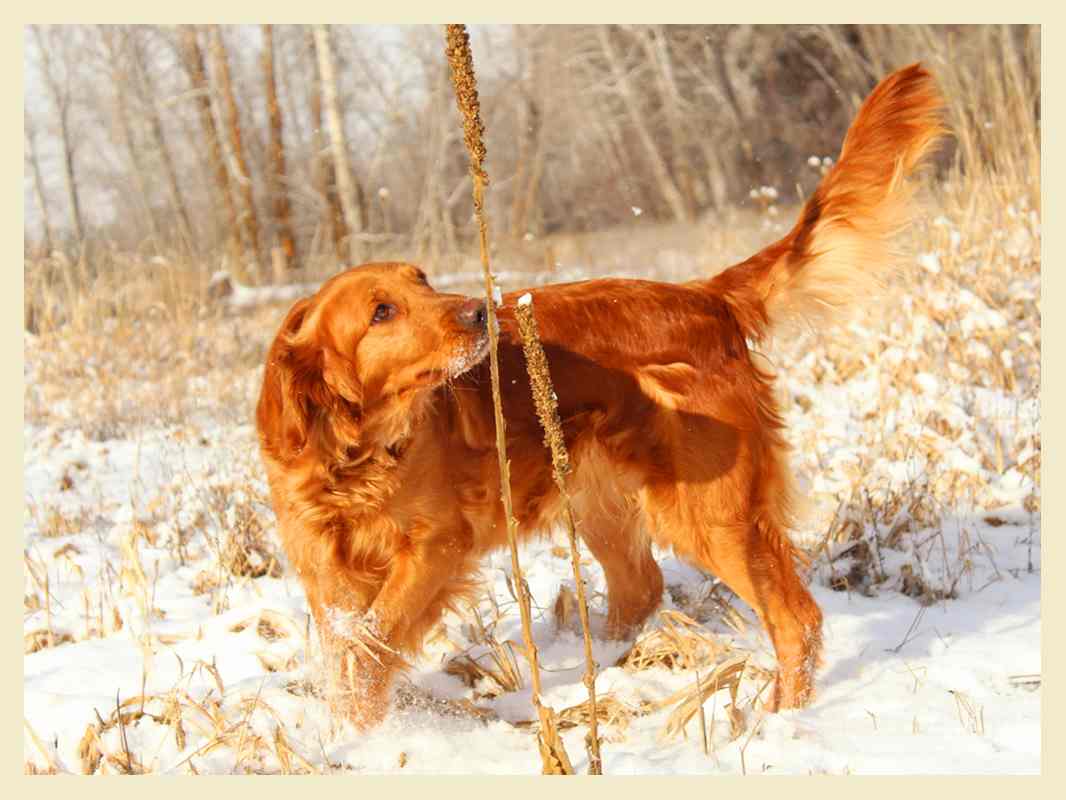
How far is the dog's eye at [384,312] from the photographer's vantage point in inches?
106

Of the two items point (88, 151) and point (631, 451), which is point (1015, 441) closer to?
point (631, 451)

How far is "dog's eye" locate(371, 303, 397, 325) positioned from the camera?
8.83 feet

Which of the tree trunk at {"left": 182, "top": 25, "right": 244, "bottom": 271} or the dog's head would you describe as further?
the tree trunk at {"left": 182, "top": 25, "right": 244, "bottom": 271}

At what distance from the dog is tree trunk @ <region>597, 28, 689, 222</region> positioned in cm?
1502

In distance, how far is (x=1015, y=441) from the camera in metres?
4.68

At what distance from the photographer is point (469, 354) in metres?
2.55

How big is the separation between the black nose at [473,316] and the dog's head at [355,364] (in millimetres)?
45

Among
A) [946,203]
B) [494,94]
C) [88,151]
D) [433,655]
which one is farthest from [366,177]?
[433,655]

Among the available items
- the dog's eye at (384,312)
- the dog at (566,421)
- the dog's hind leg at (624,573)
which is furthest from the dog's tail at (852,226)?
the dog's eye at (384,312)

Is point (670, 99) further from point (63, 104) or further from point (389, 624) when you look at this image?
point (389, 624)

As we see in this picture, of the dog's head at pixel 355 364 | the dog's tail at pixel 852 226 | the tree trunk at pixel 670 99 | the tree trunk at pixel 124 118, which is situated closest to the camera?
the dog's head at pixel 355 364

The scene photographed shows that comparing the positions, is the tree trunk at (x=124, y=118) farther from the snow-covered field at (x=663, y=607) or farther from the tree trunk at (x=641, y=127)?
the tree trunk at (x=641, y=127)

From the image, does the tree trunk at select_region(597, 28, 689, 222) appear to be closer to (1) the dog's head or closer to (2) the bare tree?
(2) the bare tree

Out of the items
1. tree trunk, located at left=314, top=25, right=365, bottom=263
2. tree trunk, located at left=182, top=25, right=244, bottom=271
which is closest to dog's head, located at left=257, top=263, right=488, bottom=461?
tree trunk, located at left=314, top=25, right=365, bottom=263
